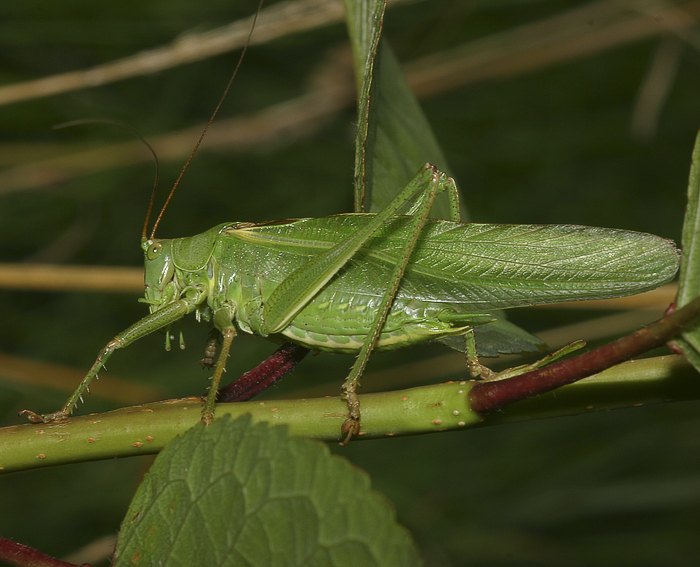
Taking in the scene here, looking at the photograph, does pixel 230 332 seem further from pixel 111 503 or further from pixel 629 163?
pixel 629 163

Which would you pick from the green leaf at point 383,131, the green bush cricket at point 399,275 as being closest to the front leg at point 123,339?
the green bush cricket at point 399,275

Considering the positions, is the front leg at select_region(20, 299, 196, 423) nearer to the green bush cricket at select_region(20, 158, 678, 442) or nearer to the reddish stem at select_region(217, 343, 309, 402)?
the green bush cricket at select_region(20, 158, 678, 442)

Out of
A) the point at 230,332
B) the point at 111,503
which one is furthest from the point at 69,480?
the point at 230,332

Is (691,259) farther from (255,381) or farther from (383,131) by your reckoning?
(383,131)

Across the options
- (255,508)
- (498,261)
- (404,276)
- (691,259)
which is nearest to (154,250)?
(404,276)

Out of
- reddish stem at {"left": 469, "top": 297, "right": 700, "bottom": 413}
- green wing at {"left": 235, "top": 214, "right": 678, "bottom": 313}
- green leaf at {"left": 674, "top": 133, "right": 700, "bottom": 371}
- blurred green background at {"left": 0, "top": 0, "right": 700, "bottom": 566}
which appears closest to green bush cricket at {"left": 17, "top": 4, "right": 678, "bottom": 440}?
green wing at {"left": 235, "top": 214, "right": 678, "bottom": 313}

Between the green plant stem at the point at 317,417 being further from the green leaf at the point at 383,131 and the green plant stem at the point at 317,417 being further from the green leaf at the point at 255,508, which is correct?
the green leaf at the point at 383,131
